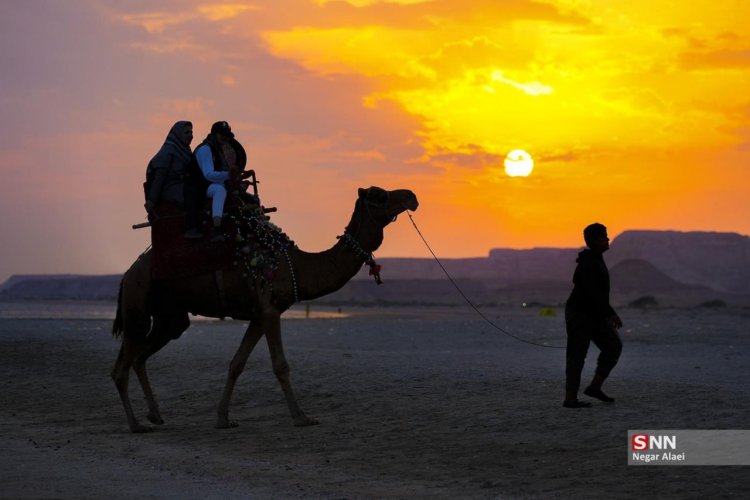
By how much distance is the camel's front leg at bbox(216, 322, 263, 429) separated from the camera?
15.4 metres

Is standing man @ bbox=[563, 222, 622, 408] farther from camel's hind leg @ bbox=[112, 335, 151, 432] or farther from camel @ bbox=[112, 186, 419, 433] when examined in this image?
camel's hind leg @ bbox=[112, 335, 151, 432]

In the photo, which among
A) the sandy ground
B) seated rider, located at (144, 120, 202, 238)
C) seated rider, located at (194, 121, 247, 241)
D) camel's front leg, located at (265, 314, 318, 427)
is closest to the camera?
the sandy ground

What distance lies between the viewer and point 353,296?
175000 millimetres

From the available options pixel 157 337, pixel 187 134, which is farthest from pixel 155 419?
pixel 187 134

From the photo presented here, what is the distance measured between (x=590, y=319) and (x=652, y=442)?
8.04ft

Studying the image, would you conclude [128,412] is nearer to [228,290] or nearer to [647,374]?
[228,290]

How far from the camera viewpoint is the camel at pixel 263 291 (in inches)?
608

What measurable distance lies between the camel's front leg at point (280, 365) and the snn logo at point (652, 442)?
4419 millimetres

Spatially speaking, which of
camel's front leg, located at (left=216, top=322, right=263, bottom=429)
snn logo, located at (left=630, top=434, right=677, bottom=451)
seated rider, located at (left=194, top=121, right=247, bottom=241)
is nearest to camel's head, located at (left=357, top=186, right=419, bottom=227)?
seated rider, located at (left=194, top=121, right=247, bottom=241)

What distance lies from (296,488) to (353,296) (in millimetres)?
163618

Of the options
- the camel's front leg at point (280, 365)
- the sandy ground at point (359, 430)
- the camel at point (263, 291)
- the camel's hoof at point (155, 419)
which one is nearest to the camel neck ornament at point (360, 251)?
the camel at point (263, 291)

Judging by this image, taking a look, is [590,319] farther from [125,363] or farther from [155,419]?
[125,363]

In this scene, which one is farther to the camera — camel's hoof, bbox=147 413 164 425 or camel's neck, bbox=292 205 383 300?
camel's hoof, bbox=147 413 164 425

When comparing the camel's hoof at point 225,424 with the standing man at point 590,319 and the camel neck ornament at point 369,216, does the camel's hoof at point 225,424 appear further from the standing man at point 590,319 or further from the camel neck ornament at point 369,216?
the standing man at point 590,319
